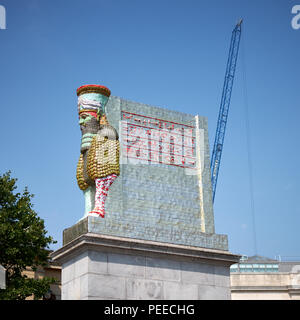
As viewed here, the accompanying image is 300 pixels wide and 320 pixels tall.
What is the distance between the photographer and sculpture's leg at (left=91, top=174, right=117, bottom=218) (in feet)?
58.9

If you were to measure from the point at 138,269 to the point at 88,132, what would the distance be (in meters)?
5.14

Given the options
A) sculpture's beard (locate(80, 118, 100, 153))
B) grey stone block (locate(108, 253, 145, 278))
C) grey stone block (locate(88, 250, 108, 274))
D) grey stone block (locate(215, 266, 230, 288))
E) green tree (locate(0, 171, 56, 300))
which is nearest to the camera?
grey stone block (locate(88, 250, 108, 274))

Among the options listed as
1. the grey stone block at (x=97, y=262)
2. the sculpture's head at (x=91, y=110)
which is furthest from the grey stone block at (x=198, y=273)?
the sculpture's head at (x=91, y=110)

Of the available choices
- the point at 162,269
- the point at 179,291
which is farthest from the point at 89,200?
the point at 179,291

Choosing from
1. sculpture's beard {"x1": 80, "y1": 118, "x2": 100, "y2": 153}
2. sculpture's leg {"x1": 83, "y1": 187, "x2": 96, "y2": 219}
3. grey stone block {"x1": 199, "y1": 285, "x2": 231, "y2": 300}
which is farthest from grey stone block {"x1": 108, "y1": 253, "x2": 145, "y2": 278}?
sculpture's beard {"x1": 80, "y1": 118, "x2": 100, "y2": 153}

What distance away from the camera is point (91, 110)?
62.6 ft

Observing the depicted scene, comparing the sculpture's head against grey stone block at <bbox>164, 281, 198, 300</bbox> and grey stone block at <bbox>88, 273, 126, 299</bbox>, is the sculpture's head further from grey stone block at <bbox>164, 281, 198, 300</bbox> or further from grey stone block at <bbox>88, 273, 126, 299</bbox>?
grey stone block at <bbox>164, 281, 198, 300</bbox>

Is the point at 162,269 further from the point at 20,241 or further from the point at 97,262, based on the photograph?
the point at 20,241

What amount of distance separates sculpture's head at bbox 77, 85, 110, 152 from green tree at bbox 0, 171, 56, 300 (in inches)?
565

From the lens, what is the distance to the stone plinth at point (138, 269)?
16.9 meters

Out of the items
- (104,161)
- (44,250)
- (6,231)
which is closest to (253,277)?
(44,250)

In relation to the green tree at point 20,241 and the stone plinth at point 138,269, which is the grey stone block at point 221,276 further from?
the green tree at point 20,241

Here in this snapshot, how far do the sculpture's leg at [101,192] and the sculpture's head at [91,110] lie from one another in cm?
148

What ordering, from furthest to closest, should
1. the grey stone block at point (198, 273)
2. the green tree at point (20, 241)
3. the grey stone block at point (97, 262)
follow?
the green tree at point (20, 241), the grey stone block at point (198, 273), the grey stone block at point (97, 262)
